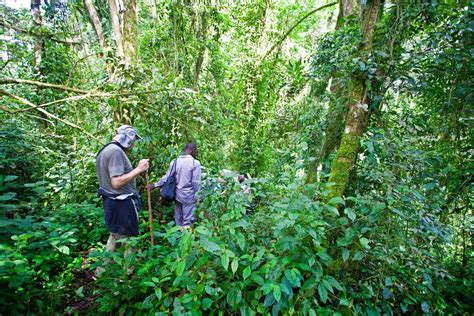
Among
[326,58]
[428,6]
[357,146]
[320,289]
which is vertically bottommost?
[320,289]

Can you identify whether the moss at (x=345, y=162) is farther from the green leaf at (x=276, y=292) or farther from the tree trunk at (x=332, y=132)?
the green leaf at (x=276, y=292)

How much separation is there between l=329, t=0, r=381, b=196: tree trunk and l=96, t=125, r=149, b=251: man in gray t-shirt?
208 cm

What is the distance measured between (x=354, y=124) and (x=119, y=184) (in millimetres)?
2455

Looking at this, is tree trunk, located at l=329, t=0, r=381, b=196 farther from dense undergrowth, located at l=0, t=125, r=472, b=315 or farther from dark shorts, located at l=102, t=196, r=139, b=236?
dark shorts, located at l=102, t=196, r=139, b=236

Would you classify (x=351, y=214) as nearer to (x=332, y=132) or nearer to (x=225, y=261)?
(x=225, y=261)

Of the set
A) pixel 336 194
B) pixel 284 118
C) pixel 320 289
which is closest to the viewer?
pixel 320 289

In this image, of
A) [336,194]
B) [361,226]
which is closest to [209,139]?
[336,194]

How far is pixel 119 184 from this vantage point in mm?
3064

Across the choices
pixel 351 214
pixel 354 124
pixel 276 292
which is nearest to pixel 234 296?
pixel 276 292

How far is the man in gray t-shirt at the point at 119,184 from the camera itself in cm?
307

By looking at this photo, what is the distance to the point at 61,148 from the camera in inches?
215

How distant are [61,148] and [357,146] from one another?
5359 mm

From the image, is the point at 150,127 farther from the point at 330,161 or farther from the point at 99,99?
the point at 330,161

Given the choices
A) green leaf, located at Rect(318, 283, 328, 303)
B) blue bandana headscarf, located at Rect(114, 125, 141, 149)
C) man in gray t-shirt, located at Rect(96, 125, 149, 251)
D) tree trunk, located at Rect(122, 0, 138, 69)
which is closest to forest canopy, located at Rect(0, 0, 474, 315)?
green leaf, located at Rect(318, 283, 328, 303)
